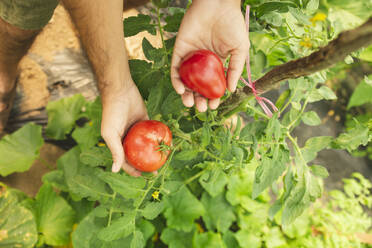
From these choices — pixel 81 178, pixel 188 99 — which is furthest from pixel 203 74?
pixel 81 178

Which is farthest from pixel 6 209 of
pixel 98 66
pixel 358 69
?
pixel 358 69

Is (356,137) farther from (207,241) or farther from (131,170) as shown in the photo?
(207,241)

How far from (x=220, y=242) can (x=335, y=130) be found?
1.56 meters

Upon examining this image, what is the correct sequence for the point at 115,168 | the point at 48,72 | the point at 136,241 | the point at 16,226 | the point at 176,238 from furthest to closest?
the point at 48,72, the point at 176,238, the point at 16,226, the point at 115,168, the point at 136,241

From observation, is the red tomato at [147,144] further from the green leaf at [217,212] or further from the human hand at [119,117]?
the green leaf at [217,212]

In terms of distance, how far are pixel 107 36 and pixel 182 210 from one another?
851 mm

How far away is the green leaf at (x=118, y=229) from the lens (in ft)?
1.99

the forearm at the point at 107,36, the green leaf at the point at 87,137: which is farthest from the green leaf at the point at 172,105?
the green leaf at the point at 87,137

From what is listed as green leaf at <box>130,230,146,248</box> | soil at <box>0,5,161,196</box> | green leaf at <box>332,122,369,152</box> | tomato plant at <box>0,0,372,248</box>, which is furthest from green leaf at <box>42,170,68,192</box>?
green leaf at <box>332,122,369,152</box>

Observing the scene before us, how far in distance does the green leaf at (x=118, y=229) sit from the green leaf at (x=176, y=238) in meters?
0.69

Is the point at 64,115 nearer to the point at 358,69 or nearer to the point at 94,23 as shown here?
the point at 94,23

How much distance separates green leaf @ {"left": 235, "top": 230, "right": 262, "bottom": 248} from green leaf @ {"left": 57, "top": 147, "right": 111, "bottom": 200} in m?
0.76

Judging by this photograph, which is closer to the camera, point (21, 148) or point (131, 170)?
point (131, 170)

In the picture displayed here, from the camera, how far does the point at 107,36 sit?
32.2 inches
